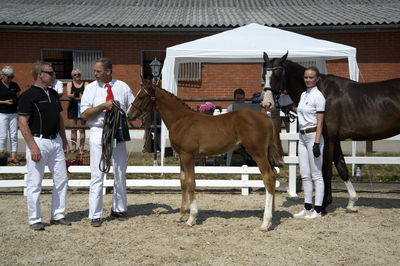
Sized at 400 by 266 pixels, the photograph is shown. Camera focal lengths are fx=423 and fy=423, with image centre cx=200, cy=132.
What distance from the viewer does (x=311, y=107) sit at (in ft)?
19.0

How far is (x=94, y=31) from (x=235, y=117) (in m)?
11.1

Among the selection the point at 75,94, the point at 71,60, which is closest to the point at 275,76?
the point at 75,94

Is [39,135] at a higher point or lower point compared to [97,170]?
higher

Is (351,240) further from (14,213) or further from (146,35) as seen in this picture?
(146,35)

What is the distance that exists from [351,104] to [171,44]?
10.4 metres

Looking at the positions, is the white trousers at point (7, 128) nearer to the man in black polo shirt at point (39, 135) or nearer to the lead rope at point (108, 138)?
the man in black polo shirt at point (39, 135)

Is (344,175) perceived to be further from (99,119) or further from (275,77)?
(99,119)

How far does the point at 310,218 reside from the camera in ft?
19.6

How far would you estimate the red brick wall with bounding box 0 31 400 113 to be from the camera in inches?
618

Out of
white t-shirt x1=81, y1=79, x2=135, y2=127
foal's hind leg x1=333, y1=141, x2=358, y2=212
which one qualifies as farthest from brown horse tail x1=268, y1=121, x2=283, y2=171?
white t-shirt x1=81, y1=79, x2=135, y2=127

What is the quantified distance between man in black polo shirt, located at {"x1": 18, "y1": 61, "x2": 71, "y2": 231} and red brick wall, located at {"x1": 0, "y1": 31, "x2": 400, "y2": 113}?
10.5 metres

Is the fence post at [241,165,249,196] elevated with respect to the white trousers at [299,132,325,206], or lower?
lower

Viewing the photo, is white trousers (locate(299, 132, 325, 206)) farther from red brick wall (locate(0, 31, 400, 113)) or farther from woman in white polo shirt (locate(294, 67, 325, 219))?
red brick wall (locate(0, 31, 400, 113))

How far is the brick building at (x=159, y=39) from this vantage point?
598 inches
